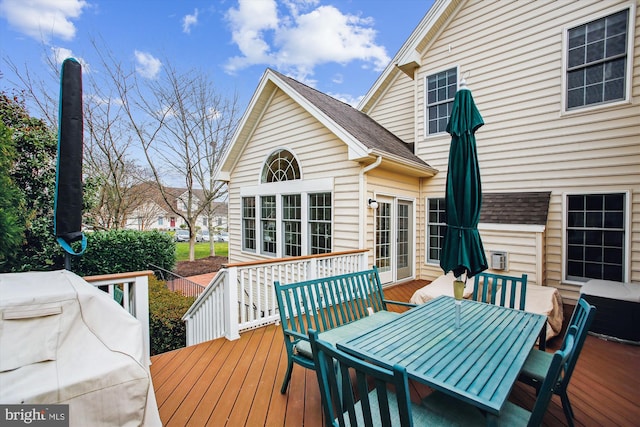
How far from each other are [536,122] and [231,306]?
6.48 metres

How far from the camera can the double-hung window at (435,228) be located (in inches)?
265

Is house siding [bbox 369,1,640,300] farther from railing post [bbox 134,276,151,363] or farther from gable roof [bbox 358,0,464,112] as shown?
railing post [bbox 134,276,151,363]

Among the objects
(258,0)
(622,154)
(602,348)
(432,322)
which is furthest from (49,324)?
(258,0)

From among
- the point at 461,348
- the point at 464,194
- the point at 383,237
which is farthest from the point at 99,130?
the point at 461,348

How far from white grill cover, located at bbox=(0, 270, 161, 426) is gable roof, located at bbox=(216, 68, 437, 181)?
4381 mm

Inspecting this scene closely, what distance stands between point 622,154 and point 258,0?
1026cm

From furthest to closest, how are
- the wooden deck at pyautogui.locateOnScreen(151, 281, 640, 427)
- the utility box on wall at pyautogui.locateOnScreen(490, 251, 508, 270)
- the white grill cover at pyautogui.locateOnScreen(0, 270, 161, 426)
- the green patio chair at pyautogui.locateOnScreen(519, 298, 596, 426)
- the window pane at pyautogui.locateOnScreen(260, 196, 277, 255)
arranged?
the window pane at pyautogui.locateOnScreen(260, 196, 277, 255)
the utility box on wall at pyautogui.locateOnScreen(490, 251, 508, 270)
the wooden deck at pyautogui.locateOnScreen(151, 281, 640, 427)
the green patio chair at pyautogui.locateOnScreen(519, 298, 596, 426)
the white grill cover at pyautogui.locateOnScreen(0, 270, 161, 426)

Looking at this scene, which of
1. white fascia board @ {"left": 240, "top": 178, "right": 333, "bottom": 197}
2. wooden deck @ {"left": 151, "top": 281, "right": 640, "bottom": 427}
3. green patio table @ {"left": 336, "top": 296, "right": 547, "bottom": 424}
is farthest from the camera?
white fascia board @ {"left": 240, "top": 178, "right": 333, "bottom": 197}

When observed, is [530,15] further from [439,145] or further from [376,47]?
[376,47]

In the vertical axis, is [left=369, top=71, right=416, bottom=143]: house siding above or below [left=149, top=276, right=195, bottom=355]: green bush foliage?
above

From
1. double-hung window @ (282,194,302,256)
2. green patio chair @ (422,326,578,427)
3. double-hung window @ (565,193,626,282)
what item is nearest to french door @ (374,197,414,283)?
double-hung window @ (282,194,302,256)

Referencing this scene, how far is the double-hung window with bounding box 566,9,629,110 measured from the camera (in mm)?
4789

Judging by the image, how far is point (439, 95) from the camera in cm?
678

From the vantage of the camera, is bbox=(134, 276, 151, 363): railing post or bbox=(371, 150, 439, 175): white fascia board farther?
bbox=(371, 150, 439, 175): white fascia board
